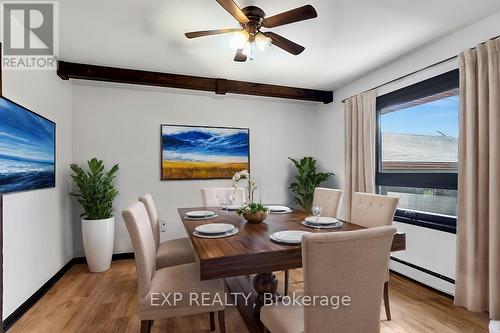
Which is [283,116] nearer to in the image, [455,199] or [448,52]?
[448,52]

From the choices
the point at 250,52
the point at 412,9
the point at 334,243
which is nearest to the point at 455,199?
the point at 412,9

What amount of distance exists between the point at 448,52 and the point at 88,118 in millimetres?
4247

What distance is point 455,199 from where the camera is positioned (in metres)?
2.50

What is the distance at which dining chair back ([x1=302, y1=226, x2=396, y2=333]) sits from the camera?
3.40 feet

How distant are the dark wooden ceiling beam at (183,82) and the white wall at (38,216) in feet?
0.87

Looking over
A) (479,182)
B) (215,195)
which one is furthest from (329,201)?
(215,195)

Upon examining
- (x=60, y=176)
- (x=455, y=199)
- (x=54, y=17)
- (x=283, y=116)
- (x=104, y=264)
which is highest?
(x=54, y=17)

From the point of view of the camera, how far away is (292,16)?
1771 mm

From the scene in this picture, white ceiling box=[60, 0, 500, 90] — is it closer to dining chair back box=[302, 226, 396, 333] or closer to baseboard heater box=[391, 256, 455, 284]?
dining chair back box=[302, 226, 396, 333]

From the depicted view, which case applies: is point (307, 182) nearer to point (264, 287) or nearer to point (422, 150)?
point (422, 150)

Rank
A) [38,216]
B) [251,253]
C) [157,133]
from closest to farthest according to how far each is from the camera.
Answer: [251,253] < [38,216] < [157,133]

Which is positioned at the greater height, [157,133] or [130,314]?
[157,133]

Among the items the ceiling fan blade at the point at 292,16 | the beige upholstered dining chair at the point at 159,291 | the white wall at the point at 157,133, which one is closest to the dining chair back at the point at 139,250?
the beige upholstered dining chair at the point at 159,291

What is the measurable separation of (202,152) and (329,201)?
82.2 inches
